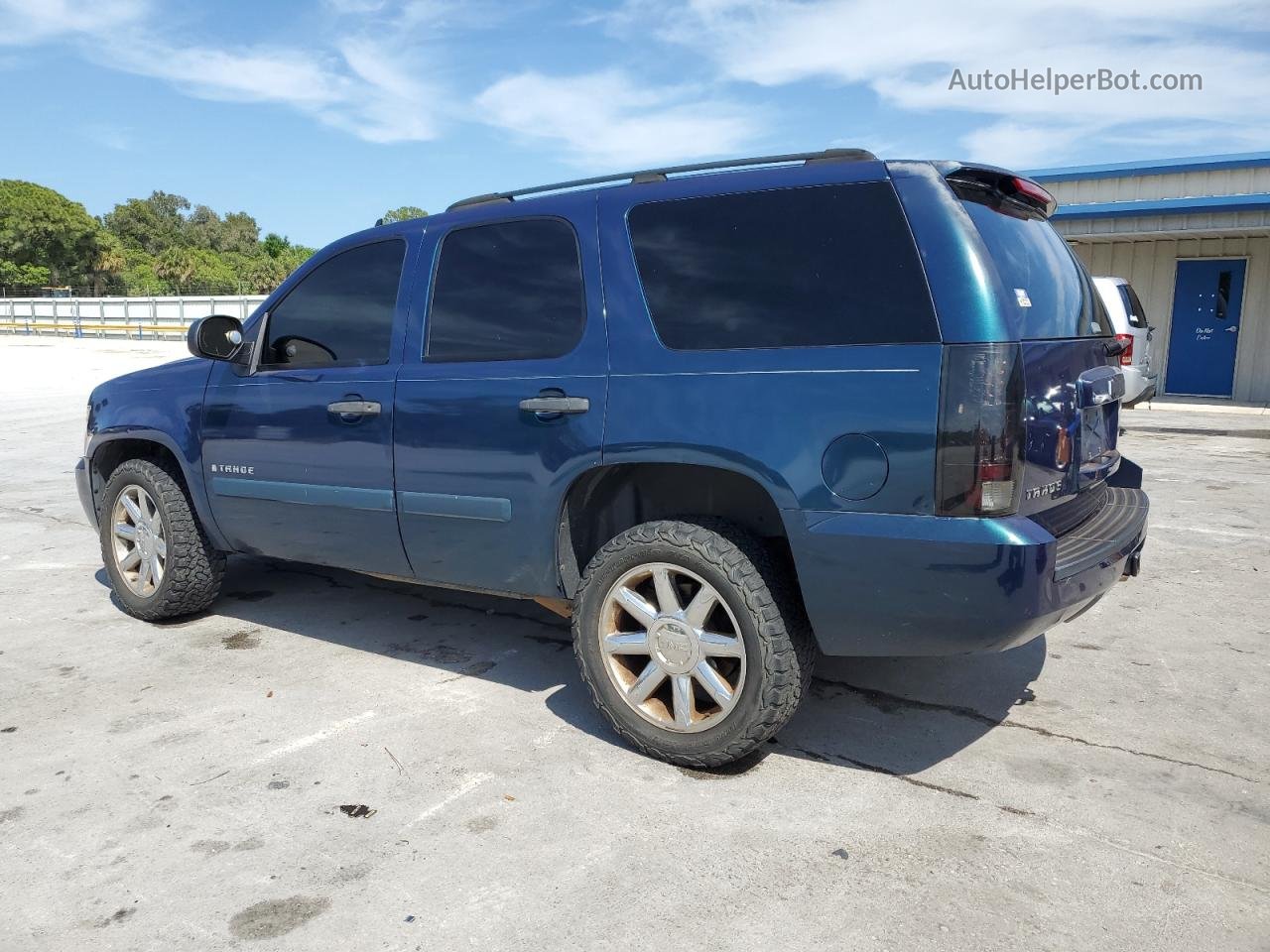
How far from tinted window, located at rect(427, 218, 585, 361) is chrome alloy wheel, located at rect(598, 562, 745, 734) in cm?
90

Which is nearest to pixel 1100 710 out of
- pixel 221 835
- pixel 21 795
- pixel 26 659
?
pixel 221 835

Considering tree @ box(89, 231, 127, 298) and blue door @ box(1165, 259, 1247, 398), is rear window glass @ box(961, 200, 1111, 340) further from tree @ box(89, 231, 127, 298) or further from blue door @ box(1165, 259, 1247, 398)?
tree @ box(89, 231, 127, 298)

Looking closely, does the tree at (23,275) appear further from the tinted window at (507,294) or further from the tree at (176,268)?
the tinted window at (507,294)

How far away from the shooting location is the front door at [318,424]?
3.98 meters

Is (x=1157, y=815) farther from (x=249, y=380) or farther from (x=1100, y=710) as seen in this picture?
(x=249, y=380)

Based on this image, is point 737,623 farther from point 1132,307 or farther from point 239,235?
point 239,235

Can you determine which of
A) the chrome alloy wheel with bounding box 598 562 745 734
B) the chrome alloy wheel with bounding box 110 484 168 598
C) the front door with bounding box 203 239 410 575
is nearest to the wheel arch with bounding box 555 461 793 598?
the chrome alloy wheel with bounding box 598 562 745 734

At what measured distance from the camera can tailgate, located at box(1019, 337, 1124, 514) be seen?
2793 mm

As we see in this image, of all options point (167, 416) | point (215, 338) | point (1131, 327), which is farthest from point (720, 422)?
point (1131, 327)

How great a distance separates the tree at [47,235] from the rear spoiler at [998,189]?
98.2m

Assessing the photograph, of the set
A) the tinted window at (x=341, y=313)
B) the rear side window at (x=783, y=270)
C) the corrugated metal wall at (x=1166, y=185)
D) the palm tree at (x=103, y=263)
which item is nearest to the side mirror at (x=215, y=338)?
the tinted window at (x=341, y=313)

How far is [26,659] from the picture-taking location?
4.45 m

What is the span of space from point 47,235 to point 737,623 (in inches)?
3904

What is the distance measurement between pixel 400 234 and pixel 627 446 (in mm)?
1563
